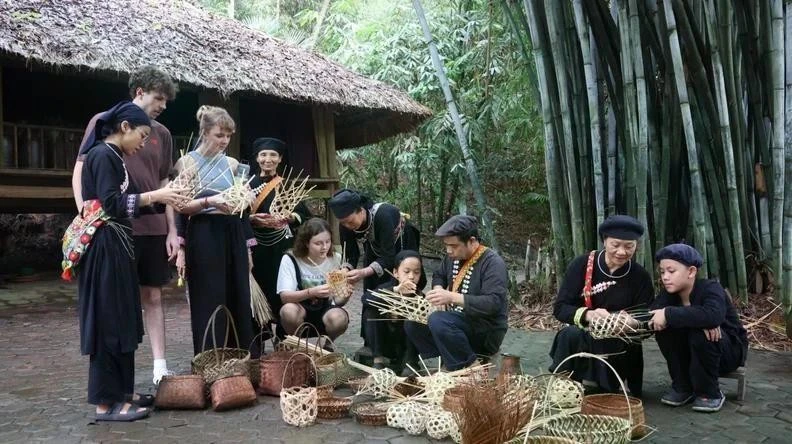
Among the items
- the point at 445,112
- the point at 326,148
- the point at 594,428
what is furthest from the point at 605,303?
the point at 445,112

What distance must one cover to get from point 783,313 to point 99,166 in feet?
13.6

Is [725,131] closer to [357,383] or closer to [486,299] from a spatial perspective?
[486,299]

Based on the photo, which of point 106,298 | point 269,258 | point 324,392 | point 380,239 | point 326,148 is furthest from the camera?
point 326,148

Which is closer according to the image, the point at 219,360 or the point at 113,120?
the point at 113,120

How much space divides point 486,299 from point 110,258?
162 cm

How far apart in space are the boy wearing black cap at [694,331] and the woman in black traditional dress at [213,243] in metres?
1.93

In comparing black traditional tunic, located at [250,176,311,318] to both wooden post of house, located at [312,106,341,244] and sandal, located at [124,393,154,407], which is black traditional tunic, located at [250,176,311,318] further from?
wooden post of house, located at [312,106,341,244]

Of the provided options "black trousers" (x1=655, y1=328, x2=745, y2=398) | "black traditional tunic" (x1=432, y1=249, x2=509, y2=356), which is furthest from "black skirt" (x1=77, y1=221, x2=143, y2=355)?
"black trousers" (x1=655, y1=328, x2=745, y2=398)

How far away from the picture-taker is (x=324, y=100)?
752cm

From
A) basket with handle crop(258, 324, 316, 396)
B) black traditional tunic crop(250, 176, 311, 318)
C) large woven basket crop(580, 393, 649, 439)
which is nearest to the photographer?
large woven basket crop(580, 393, 649, 439)

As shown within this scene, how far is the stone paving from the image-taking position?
2377 millimetres

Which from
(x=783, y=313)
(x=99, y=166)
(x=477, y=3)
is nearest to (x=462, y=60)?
(x=477, y=3)

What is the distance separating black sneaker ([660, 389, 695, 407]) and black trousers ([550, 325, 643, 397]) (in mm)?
131

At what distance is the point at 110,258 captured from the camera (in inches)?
97.1
